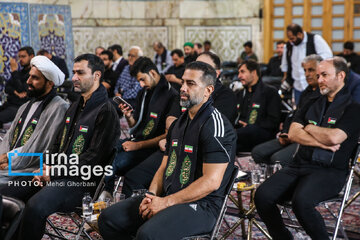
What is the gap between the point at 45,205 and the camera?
142 inches

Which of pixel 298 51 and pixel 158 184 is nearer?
pixel 158 184

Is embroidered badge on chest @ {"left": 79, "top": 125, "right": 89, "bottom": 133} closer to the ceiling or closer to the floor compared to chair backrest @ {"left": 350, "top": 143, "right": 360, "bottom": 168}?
closer to the ceiling

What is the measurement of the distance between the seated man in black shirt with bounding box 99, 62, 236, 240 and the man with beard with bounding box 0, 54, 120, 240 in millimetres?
554

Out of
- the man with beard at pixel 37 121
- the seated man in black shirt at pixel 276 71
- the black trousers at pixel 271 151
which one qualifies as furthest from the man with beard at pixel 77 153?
the seated man in black shirt at pixel 276 71

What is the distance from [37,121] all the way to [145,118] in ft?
3.37

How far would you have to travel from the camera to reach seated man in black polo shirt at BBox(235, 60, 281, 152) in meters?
5.68

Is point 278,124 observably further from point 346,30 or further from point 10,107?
point 346,30

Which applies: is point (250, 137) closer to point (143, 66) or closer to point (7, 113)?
point (143, 66)

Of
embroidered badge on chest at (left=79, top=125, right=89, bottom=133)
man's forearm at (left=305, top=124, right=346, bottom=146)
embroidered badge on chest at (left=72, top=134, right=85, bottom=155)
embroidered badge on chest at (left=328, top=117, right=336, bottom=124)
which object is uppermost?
embroidered badge on chest at (left=328, top=117, right=336, bottom=124)

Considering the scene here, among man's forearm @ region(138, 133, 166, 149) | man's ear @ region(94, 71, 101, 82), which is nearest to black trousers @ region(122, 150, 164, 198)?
man's forearm @ region(138, 133, 166, 149)

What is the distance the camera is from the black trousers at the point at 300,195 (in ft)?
12.0

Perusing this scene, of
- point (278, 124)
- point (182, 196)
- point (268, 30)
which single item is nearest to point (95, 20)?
point (268, 30)

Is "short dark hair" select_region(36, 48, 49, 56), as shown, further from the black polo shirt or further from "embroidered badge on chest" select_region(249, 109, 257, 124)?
the black polo shirt

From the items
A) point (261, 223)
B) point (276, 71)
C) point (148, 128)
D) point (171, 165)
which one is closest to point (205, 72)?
point (171, 165)
